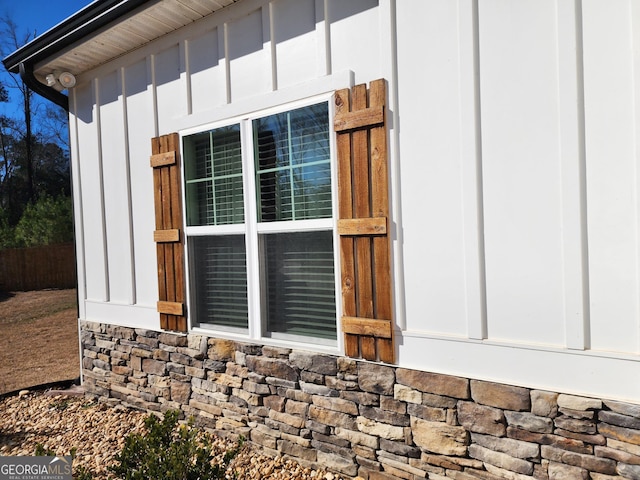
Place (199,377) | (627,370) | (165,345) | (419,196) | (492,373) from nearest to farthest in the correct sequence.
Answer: (627,370) → (492,373) → (419,196) → (199,377) → (165,345)

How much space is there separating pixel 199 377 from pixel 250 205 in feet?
4.94

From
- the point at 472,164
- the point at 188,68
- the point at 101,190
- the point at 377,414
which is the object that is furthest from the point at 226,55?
the point at 377,414

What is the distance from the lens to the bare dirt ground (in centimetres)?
577

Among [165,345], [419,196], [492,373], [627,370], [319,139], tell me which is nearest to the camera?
[627,370]

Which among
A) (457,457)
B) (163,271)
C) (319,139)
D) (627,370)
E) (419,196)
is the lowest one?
(457,457)

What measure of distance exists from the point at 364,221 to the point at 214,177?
1464 millimetres

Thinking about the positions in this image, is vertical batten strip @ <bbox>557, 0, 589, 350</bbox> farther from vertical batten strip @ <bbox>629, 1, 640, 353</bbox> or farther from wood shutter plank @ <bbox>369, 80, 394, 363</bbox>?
wood shutter plank @ <bbox>369, 80, 394, 363</bbox>

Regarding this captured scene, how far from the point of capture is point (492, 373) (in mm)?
2322

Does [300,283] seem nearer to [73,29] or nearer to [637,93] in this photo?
[637,93]

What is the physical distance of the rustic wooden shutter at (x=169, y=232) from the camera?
3719mm

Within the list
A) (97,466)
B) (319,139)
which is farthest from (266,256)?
(97,466)

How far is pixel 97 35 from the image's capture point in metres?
3.77

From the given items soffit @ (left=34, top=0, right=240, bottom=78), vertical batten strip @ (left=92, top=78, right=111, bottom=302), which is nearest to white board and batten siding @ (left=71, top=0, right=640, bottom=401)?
soffit @ (left=34, top=0, right=240, bottom=78)

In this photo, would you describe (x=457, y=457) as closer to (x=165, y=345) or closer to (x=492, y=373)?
(x=492, y=373)
